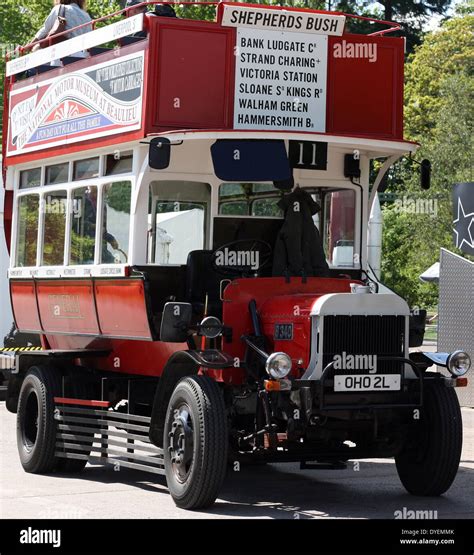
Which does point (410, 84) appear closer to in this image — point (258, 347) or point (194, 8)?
point (194, 8)

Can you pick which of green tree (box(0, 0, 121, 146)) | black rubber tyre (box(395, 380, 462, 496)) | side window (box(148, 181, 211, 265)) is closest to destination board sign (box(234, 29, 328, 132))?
side window (box(148, 181, 211, 265))

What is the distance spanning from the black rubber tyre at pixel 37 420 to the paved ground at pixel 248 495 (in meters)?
0.20

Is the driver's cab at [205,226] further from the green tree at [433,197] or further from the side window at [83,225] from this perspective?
the green tree at [433,197]

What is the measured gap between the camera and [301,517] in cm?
1004

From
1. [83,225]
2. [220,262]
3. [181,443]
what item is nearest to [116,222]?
[83,225]

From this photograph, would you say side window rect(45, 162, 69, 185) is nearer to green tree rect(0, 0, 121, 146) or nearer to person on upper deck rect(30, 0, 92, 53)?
person on upper deck rect(30, 0, 92, 53)

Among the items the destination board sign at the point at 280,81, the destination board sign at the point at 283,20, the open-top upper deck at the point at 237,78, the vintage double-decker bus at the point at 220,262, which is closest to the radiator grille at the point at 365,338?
the vintage double-decker bus at the point at 220,262

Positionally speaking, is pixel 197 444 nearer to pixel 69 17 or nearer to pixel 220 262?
pixel 220 262

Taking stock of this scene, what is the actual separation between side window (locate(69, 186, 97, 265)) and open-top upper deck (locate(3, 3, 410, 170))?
430 millimetres

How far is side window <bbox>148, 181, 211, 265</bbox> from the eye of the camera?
1163 centimetres

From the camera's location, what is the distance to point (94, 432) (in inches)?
478

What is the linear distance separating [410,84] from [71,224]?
1998 inches

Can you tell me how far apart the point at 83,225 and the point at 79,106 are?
1116 mm
